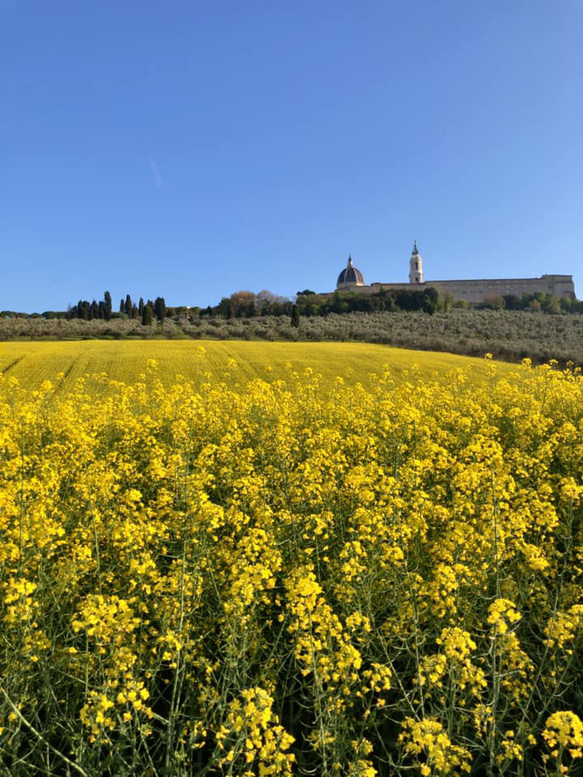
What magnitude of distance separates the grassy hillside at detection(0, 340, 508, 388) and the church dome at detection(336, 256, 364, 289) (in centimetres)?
13137

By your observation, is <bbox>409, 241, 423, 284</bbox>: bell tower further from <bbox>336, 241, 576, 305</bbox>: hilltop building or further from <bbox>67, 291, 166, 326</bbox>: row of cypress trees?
<bbox>67, 291, 166, 326</bbox>: row of cypress trees

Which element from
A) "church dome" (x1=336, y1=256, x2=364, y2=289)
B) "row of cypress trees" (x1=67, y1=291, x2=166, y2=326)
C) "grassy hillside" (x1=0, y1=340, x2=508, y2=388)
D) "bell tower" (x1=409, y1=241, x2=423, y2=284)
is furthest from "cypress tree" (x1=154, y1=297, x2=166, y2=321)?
"bell tower" (x1=409, y1=241, x2=423, y2=284)

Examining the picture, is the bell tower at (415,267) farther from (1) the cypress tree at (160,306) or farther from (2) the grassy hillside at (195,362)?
(2) the grassy hillside at (195,362)

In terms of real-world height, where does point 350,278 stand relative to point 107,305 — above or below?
above

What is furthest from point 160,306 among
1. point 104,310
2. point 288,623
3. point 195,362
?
point 288,623

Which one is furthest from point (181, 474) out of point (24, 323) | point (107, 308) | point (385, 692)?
point (107, 308)

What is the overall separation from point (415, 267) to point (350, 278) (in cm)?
2805

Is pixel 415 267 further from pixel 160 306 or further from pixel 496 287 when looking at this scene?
pixel 160 306

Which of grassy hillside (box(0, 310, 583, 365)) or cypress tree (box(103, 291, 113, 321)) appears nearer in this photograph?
grassy hillside (box(0, 310, 583, 365))

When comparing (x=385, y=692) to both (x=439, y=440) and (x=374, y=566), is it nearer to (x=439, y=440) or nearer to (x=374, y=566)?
(x=374, y=566)

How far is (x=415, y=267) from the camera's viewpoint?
180500 millimetres

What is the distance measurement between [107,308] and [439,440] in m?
79.1

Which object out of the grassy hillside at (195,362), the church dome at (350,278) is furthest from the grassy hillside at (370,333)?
the church dome at (350,278)

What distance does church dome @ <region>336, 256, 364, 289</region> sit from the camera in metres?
169
